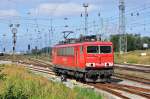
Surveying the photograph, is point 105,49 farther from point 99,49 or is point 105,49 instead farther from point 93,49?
point 93,49

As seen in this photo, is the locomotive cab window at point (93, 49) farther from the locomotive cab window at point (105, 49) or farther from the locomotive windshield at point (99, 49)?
the locomotive cab window at point (105, 49)

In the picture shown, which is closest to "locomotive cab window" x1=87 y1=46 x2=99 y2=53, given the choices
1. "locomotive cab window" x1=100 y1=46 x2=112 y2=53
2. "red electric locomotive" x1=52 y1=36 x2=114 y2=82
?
"red electric locomotive" x1=52 y1=36 x2=114 y2=82

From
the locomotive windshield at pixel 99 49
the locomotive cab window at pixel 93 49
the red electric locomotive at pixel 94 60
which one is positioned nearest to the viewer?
the red electric locomotive at pixel 94 60

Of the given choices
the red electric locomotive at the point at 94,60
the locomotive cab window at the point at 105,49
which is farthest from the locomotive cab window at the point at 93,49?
the locomotive cab window at the point at 105,49

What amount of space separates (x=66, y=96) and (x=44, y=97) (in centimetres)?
137

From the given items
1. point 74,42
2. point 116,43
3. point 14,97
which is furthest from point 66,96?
point 116,43

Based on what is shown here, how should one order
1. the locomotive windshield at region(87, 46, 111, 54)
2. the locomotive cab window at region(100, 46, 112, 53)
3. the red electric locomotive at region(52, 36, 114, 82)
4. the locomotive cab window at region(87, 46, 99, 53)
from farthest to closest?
the locomotive cab window at region(100, 46, 112, 53) < the locomotive windshield at region(87, 46, 111, 54) < the locomotive cab window at region(87, 46, 99, 53) < the red electric locomotive at region(52, 36, 114, 82)

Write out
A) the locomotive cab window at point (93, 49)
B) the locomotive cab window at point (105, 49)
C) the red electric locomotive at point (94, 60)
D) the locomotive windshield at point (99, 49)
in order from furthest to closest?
the locomotive cab window at point (105, 49), the locomotive windshield at point (99, 49), the locomotive cab window at point (93, 49), the red electric locomotive at point (94, 60)

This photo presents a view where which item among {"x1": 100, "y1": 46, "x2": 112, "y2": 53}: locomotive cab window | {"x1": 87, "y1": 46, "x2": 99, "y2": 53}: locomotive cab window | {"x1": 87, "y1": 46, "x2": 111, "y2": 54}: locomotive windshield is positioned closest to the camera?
{"x1": 87, "y1": 46, "x2": 99, "y2": 53}: locomotive cab window

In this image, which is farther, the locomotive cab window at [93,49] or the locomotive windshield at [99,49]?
the locomotive windshield at [99,49]

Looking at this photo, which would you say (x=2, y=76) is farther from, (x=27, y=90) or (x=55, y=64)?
(x=55, y=64)

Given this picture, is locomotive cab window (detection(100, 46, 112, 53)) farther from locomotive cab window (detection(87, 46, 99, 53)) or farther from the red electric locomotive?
locomotive cab window (detection(87, 46, 99, 53))

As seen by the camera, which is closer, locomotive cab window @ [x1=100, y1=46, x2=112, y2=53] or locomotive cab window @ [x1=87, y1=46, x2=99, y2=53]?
locomotive cab window @ [x1=87, y1=46, x2=99, y2=53]

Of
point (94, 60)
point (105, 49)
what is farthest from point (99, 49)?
point (94, 60)
